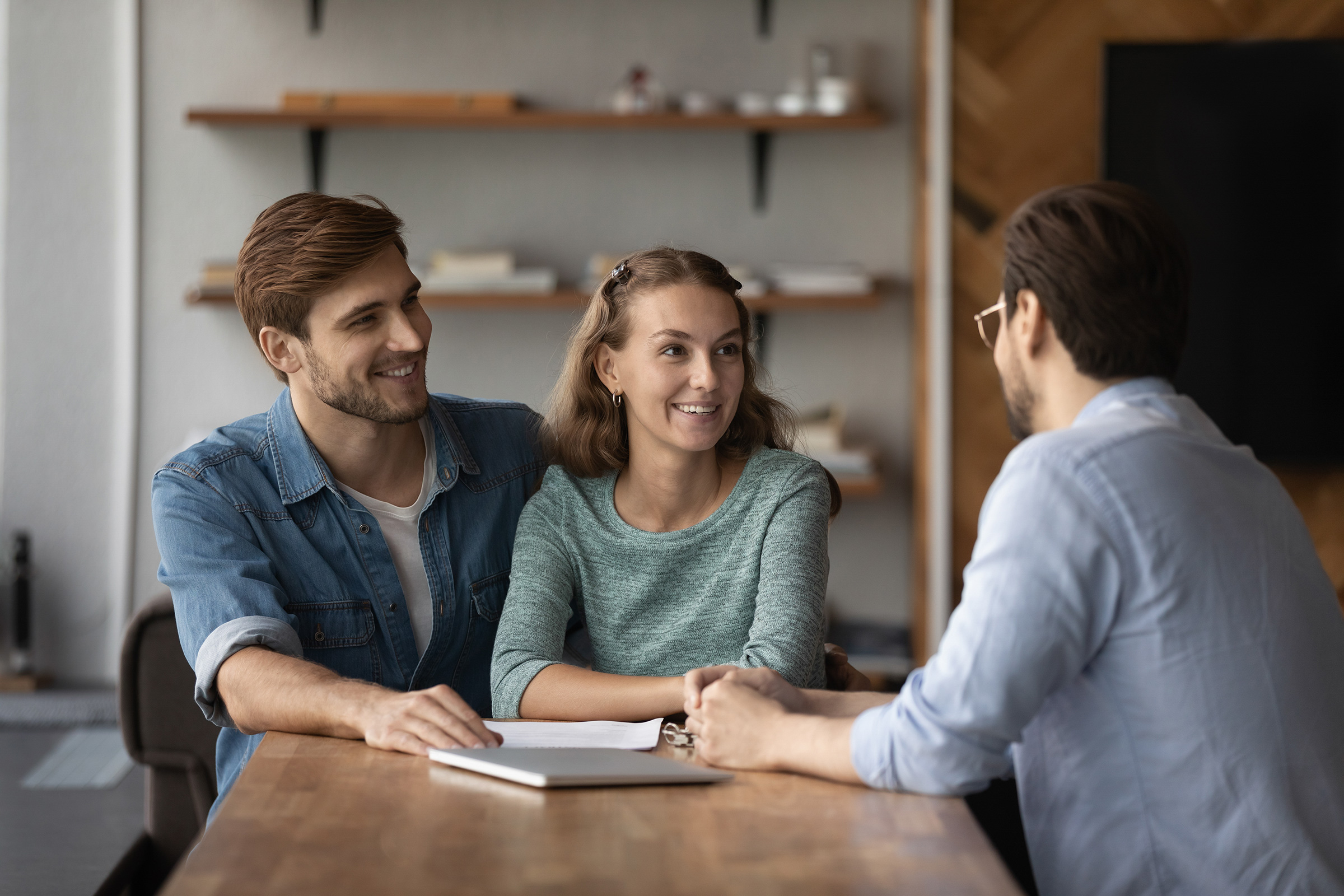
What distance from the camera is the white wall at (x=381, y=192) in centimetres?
364

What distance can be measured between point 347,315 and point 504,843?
98 cm

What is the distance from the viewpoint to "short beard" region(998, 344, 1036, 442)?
1.18 m

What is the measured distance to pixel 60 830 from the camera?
8.06ft

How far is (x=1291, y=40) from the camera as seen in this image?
3340 mm

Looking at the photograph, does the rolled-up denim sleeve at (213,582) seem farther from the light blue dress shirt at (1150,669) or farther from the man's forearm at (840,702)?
the light blue dress shirt at (1150,669)

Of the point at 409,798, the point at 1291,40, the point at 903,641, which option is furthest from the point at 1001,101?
the point at 409,798

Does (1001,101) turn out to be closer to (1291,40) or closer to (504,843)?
(1291,40)

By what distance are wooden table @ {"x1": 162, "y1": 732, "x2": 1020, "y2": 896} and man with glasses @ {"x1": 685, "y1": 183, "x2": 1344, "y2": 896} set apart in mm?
93

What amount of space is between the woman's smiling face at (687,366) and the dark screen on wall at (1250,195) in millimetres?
2097

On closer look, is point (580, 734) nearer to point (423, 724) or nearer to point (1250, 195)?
point (423, 724)

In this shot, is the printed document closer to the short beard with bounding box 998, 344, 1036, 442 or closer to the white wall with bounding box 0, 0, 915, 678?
the short beard with bounding box 998, 344, 1036, 442

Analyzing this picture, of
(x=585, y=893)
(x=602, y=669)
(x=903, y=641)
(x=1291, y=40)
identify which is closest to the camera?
(x=585, y=893)

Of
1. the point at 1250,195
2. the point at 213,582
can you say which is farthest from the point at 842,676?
the point at 1250,195

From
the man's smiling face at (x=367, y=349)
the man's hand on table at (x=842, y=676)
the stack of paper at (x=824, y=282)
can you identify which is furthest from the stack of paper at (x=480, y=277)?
the man's hand on table at (x=842, y=676)
